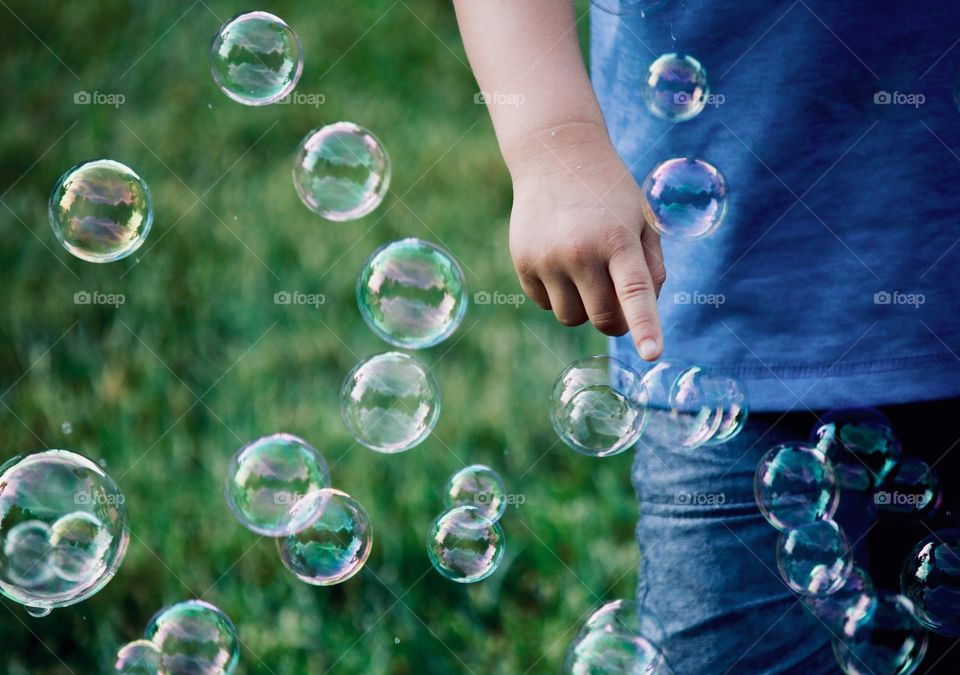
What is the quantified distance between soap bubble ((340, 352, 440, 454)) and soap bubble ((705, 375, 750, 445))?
55 centimetres

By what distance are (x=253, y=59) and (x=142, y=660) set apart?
3.39 ft

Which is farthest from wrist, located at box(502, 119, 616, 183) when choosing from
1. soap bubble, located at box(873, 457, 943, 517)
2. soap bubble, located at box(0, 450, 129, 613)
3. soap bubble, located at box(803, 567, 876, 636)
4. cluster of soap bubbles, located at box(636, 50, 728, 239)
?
soap bubble, located at box(0, 450, 129, 613)

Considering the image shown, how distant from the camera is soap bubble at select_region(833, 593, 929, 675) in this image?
1.49m

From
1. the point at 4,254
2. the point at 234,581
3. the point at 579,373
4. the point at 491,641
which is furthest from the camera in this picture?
the point at 4,254

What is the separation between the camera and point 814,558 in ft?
4.85

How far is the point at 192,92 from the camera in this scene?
469cm

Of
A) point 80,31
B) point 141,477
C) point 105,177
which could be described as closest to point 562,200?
point 105,177

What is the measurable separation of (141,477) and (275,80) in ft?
3.51

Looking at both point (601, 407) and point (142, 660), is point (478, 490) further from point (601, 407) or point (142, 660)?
point (142, 660)

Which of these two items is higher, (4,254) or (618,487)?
(4,254)

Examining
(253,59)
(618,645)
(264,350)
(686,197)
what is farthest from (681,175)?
(264,350)

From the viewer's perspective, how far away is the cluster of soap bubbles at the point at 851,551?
1473 mm

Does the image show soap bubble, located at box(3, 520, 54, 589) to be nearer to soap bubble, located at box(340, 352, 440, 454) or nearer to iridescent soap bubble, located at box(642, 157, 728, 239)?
soap bubble, located at box(340, 352, 440, 454)

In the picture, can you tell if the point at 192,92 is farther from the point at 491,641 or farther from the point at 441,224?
the point at 491,641
